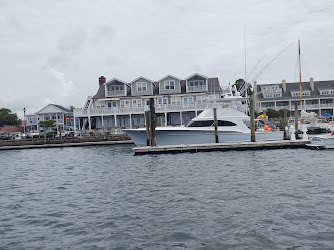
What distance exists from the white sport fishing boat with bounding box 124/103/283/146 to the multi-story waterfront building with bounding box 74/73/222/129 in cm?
1862

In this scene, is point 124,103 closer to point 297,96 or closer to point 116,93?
point 116,93

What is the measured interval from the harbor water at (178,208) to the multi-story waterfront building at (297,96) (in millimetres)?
51619

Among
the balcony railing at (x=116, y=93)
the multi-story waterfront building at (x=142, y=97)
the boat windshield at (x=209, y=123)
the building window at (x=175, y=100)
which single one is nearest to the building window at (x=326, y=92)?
the multi-story waterfront building at (x=142, y=97)

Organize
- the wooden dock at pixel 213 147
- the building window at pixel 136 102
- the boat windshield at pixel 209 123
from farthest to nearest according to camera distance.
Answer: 1. the building window at pixel 136 102
2. the boat windshield at pixel 209 123
3. the wooden dock at pixel 213 147

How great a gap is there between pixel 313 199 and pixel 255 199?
1.64 metres

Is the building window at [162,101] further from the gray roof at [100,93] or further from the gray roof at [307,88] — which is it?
the gray roof at [307,88]

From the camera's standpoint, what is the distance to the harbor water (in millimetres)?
7133

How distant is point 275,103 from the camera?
2613 inches

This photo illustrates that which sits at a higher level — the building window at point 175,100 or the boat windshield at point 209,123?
the building window at point 175,100

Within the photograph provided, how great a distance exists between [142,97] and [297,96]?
119ft

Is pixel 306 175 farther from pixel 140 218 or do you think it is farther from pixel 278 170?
pixel 140 218

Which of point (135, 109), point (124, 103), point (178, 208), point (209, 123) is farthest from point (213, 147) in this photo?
point (124, 103)

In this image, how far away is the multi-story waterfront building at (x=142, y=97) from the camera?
45594mm

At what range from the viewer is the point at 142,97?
47250 mm
